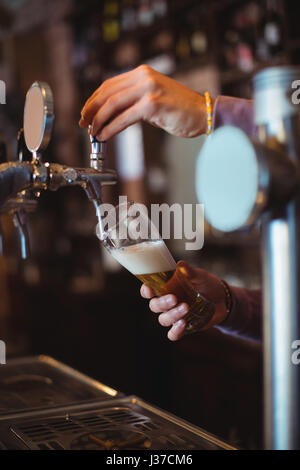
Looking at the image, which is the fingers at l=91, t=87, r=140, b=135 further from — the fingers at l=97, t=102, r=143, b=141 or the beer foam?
the beer foam

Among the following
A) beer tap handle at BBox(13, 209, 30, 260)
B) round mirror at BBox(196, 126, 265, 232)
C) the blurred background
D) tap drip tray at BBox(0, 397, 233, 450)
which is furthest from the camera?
the blurred background

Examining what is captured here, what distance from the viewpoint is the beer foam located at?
0.99 metres

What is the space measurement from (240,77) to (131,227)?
245cm

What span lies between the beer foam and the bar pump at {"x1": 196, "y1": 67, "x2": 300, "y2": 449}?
0.43 m

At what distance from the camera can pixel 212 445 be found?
93 cm

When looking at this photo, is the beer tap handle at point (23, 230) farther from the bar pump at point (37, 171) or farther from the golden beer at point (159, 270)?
the golden beer at point (159, 270)

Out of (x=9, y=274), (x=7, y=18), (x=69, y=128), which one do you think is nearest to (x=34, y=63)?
(x=7, y=18)

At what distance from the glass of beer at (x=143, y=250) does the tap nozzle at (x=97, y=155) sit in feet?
0.34

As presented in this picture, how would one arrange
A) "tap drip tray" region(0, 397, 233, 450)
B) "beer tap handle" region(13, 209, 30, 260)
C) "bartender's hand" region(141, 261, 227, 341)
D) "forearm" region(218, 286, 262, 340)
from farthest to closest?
1. "forearm" region(218, 286, 262, 340)
2. "beer tap handle" region(13, 209, 30, 260)
3. "bartender's hand" region(141, 261, 227, 341)
4. "tap drip tray" region(0, 397, 233, 450)

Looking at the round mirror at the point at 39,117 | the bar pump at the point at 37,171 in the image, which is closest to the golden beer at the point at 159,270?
the bar pump at the point at 37,171

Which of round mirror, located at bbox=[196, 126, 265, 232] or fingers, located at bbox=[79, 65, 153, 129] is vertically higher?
fingers, located at bbox=[79, 65, 153, 129]

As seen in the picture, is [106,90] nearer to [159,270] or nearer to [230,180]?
[159,270]

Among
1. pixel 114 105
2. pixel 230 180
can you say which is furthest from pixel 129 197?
pixel 230 180

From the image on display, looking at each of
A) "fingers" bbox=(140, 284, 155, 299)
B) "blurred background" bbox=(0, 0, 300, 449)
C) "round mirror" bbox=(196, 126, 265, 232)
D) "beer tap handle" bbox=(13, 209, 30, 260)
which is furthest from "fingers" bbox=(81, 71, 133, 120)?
"blurred background" bbox=(0, 0, 300, 449)
